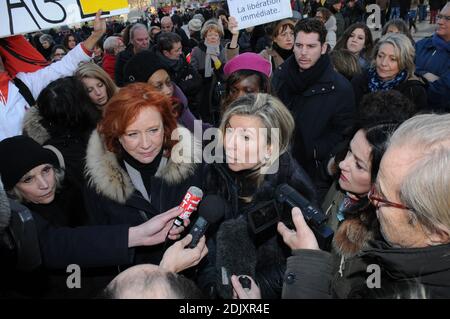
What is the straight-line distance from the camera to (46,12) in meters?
2.80

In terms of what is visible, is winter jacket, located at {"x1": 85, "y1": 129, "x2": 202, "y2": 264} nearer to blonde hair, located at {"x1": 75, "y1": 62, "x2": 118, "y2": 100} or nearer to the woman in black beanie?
the woman in black beanie

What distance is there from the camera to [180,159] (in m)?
2.08

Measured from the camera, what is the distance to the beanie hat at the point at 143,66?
3084 mm

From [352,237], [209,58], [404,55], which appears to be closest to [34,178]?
[352,237]

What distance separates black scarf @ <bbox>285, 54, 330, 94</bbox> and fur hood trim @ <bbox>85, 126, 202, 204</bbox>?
1.27 m

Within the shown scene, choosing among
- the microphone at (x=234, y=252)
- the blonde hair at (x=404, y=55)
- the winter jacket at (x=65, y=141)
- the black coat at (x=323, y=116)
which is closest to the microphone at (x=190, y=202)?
the microphone at (x=234, y=252)

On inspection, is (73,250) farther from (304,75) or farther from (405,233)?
(304,75)

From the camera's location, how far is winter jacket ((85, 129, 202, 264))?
77.2 inches

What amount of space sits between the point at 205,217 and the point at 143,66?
1.86m

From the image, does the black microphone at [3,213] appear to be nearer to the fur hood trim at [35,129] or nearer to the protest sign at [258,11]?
the fur hood trim at [35,129]

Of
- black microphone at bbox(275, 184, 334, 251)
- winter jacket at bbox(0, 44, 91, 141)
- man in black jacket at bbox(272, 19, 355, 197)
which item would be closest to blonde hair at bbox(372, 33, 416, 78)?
man in black jacket at bbox(272, 19, 355, 197)
